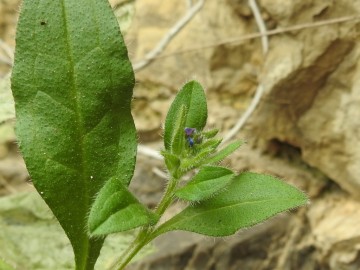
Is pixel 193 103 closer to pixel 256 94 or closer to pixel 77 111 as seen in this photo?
pixel 77 111

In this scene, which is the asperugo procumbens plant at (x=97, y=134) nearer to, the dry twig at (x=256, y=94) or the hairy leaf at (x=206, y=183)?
the hairy leaf at (x=206, y=183)

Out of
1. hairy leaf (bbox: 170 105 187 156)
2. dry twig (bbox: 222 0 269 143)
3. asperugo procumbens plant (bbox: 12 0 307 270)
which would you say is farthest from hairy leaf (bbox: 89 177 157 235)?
dry twig (bbox: 222 0 269 143)

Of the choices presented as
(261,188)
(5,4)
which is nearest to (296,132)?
(261,188)

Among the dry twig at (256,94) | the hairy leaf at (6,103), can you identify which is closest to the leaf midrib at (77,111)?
the hairy leaf at (6,103)

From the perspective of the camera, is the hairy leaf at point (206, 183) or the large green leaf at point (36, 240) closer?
the hairy leaf at point (206, 183)

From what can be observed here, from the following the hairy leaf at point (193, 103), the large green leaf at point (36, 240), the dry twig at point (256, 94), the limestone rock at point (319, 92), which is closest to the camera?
the hairy leaf at point (193, 103)

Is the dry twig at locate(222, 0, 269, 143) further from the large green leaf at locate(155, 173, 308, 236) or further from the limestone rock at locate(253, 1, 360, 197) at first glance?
the large green leaf at locate(155, 173, 308, 236)

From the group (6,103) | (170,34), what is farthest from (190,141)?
(170,34)
